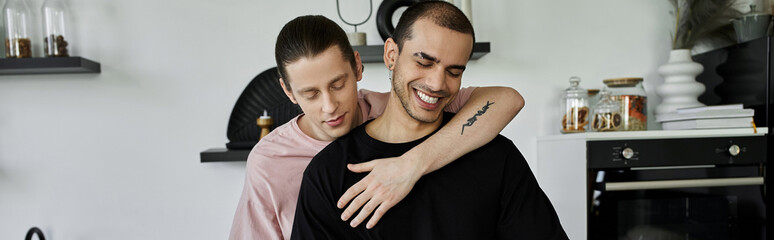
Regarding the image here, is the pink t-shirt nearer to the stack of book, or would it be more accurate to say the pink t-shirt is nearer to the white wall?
the white wall

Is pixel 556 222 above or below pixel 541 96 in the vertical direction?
below

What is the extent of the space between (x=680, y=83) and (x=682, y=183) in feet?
1.69

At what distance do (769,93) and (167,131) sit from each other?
241 centimetres

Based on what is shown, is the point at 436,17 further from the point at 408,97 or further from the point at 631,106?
the point at 631,106

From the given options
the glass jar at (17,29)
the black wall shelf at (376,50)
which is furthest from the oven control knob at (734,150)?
the glass jar at (17,29)

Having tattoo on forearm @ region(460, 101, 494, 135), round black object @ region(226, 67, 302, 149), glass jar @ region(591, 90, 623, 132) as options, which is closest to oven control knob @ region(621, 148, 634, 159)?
glass jar @ region(591, 90, 623, 132)

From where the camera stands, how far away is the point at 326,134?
133 centimetres

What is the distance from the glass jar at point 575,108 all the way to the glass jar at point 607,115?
0.14 ft

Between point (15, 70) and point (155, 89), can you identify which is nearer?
point (15, 70)

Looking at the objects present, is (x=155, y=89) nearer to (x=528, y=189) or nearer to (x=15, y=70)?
(x=15, y=70)

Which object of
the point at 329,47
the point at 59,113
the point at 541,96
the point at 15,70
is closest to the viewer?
the point at 329,47

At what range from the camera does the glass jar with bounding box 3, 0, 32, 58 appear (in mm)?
2125

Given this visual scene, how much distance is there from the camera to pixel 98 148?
92.6 inches

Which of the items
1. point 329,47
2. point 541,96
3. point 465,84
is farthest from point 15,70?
point 541,96
